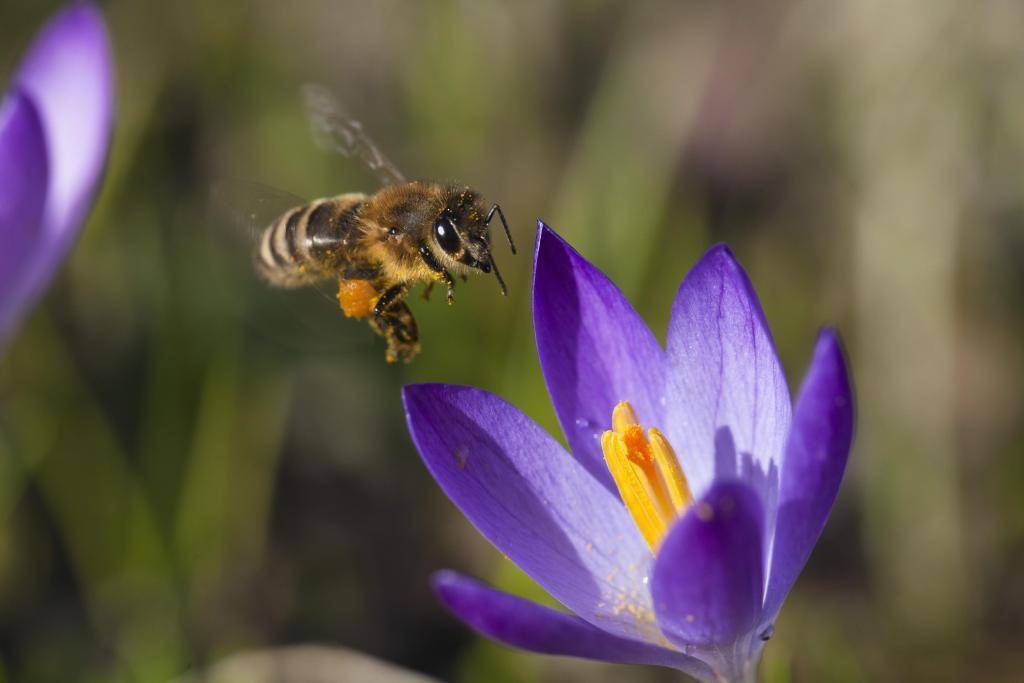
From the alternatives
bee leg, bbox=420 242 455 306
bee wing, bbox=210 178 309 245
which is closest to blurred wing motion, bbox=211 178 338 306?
bee wing, bbox=210 178 309 245

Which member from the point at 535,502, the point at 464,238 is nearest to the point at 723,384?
the point at 535,502

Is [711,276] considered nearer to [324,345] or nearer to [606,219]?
[606,219]

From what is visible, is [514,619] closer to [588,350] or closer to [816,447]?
[816,447]

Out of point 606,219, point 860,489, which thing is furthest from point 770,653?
point 606,219

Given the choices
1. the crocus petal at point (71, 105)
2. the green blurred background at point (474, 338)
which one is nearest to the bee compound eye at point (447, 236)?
the crocus petal at point (71, 105)

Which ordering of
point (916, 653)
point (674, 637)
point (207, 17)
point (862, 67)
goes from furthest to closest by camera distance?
point (207, 17) → point (862, 67) → point (916, 653) → point (674, 637)

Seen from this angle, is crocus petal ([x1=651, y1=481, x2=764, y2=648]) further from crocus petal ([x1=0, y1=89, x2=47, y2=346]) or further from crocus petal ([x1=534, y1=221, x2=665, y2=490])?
crocus petal ([x1=0, y1=89, x2=47, y2=346])
